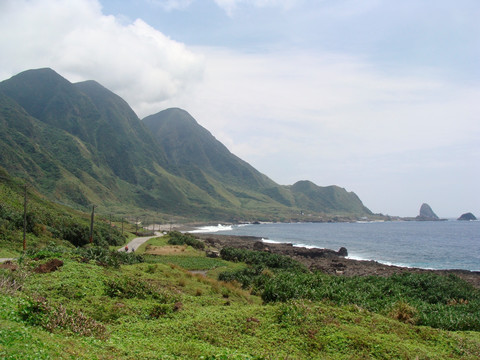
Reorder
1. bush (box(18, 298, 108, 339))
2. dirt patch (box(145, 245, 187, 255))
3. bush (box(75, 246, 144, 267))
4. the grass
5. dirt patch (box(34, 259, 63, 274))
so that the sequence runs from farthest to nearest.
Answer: dirt patch (box(145, 245, 187, 255))
bush (box(75, 246, 144, 267))
dirt patch (box(34, 259, 63, 274))
bush (box(18, 298, 108, 339))
the grass

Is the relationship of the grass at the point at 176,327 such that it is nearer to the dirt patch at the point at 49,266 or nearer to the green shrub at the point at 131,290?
the green shrub at the point at 131,290

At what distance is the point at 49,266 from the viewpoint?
17641 millimetres

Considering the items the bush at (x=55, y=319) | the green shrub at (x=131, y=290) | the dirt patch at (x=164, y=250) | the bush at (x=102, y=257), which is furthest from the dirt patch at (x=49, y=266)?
the dirt patch at (x=164, y=250)

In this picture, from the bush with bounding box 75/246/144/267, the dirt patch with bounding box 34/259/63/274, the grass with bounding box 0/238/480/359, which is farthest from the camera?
the bush with bounding box 75/246/144/267

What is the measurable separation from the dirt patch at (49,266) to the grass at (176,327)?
48cm

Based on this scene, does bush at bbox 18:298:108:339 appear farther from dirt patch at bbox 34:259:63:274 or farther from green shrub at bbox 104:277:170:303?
dirt patch at bbox 34:259:63:274

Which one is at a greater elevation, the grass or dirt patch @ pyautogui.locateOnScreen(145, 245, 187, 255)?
the grass

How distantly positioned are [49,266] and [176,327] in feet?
31.0

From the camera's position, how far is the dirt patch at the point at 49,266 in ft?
56.4

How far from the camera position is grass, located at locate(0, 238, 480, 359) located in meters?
9.49

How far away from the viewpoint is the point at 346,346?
440 inches

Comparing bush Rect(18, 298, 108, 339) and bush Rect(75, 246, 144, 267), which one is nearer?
bush Rect(18, 298, 108, 339)

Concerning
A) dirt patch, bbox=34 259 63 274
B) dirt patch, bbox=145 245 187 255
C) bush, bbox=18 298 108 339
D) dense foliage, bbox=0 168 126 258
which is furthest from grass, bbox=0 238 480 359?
dirt patch, bbox=145 245 187 255

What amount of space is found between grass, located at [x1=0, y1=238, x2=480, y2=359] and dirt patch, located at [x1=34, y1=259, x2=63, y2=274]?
48 cm
